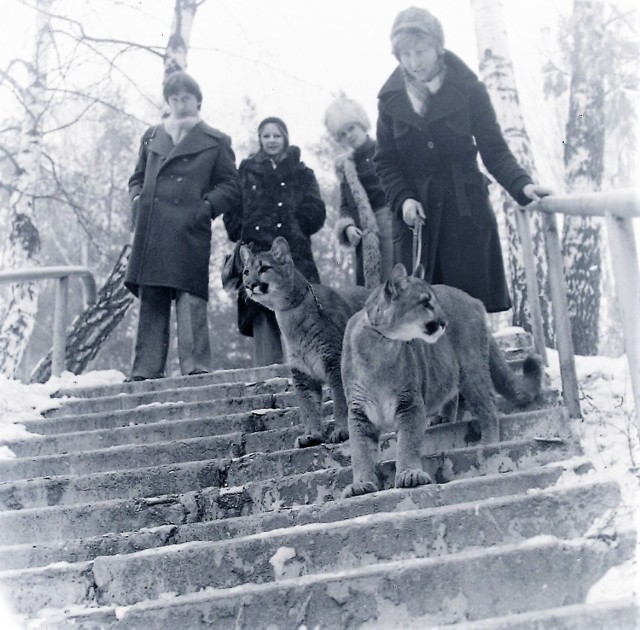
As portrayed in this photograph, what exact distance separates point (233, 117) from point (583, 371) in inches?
705

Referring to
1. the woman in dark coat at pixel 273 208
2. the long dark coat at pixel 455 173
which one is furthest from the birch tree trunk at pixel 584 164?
the long dark coat at pixel 455 173

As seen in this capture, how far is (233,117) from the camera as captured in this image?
21.5m

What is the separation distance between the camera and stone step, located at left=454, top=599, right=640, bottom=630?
2.27 m

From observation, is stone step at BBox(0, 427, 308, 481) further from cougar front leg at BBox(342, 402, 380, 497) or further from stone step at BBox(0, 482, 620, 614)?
stone step at BBox(0, 482, 620, 614)

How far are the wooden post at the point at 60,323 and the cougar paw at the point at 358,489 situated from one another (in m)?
3.64

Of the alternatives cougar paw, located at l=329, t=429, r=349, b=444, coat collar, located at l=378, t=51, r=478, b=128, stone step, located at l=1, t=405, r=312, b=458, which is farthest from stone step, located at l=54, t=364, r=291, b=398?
coat collar, located at l=378, t=51, r=478, b=128

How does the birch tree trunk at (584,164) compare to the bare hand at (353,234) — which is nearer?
the bare hand at (353,234)

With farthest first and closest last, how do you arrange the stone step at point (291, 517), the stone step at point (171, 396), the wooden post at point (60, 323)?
the wooden post at point (60, 323) < the stone step at point (171, 396) < the stone step at point (291, 517)

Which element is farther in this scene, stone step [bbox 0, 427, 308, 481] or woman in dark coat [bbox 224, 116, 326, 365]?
woman in dark coat [bbox 224, 116, 326, 365]

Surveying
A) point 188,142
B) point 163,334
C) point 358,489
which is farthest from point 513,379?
point 188,142

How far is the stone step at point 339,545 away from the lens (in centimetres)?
292

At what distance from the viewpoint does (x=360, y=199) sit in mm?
6434

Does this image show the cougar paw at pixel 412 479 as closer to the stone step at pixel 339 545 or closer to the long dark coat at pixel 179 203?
the stone step at pixel 339 545

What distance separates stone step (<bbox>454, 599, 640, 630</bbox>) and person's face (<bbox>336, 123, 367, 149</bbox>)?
15.3ft
